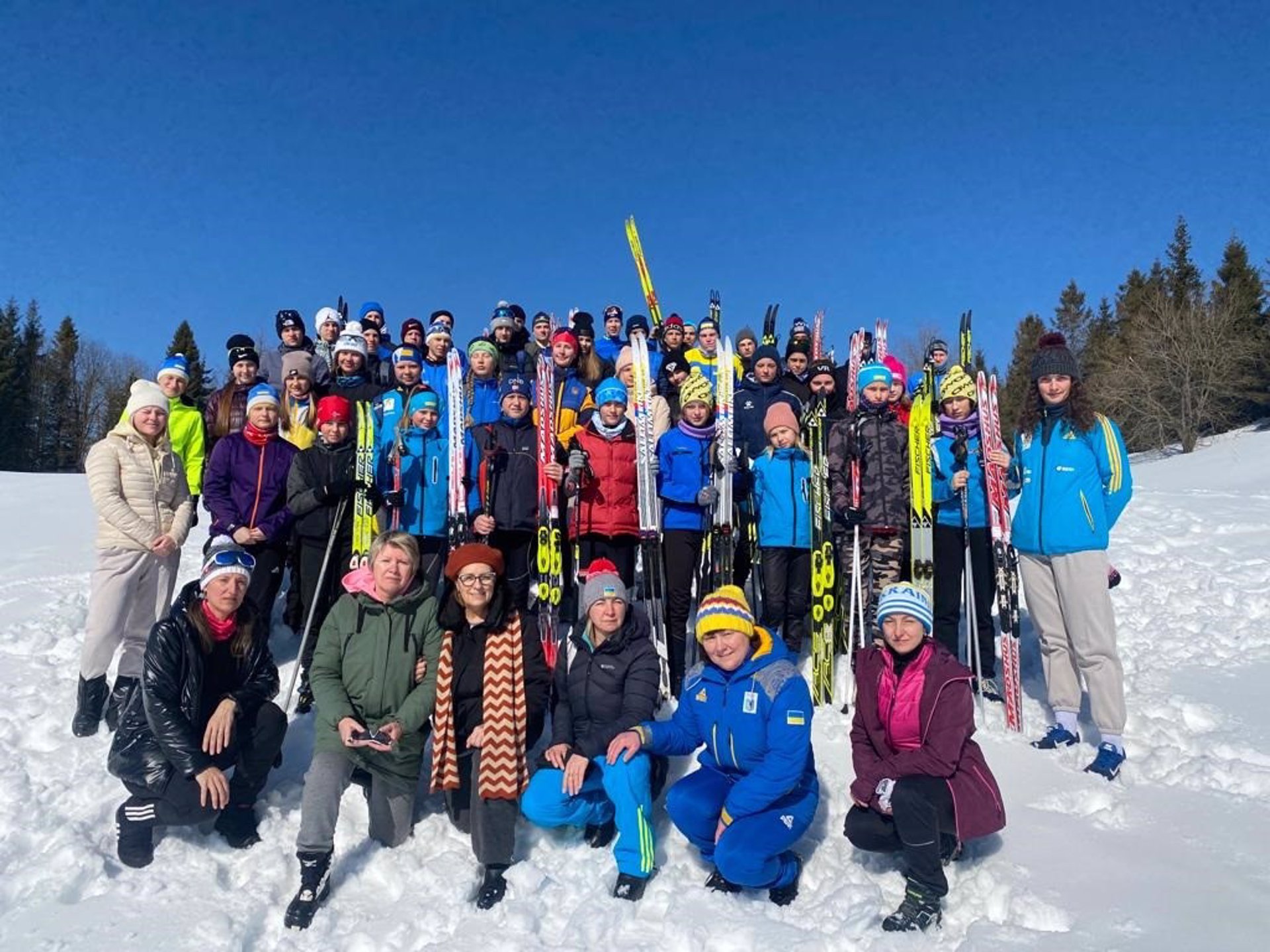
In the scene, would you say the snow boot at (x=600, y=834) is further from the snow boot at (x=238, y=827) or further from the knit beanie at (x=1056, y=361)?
the knit beanie at (x=1056, y=361)

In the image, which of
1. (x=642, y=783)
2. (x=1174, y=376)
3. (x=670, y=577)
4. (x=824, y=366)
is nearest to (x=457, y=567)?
(x=642, y=783)

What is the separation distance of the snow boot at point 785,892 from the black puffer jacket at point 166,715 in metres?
2.64

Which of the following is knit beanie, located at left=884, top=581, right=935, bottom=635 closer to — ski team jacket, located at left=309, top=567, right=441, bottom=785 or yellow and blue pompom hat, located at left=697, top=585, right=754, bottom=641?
yellow and blue pompom hat, located at left=697, top=585, right=754, bottom=641

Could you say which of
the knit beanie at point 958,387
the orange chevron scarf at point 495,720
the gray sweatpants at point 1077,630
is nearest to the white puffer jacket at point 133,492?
the orange chevron scarf at point 495,720

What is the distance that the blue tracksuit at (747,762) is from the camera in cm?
338

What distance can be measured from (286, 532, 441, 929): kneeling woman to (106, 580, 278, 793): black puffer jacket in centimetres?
52

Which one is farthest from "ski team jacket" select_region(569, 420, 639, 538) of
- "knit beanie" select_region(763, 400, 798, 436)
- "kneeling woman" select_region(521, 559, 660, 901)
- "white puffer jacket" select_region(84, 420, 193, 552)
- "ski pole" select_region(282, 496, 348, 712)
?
"white puffer jacket" select_region(84, 420, 193, 552)

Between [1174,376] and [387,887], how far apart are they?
36.1m

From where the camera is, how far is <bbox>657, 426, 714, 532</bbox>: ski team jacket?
5559 mm

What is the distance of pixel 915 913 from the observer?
3.08m

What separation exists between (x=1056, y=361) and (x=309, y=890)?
189 inches

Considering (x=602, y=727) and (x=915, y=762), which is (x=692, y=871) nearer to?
(x=602, y=727)

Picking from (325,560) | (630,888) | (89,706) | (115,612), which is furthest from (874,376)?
(89,706)

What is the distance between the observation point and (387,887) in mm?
3545
